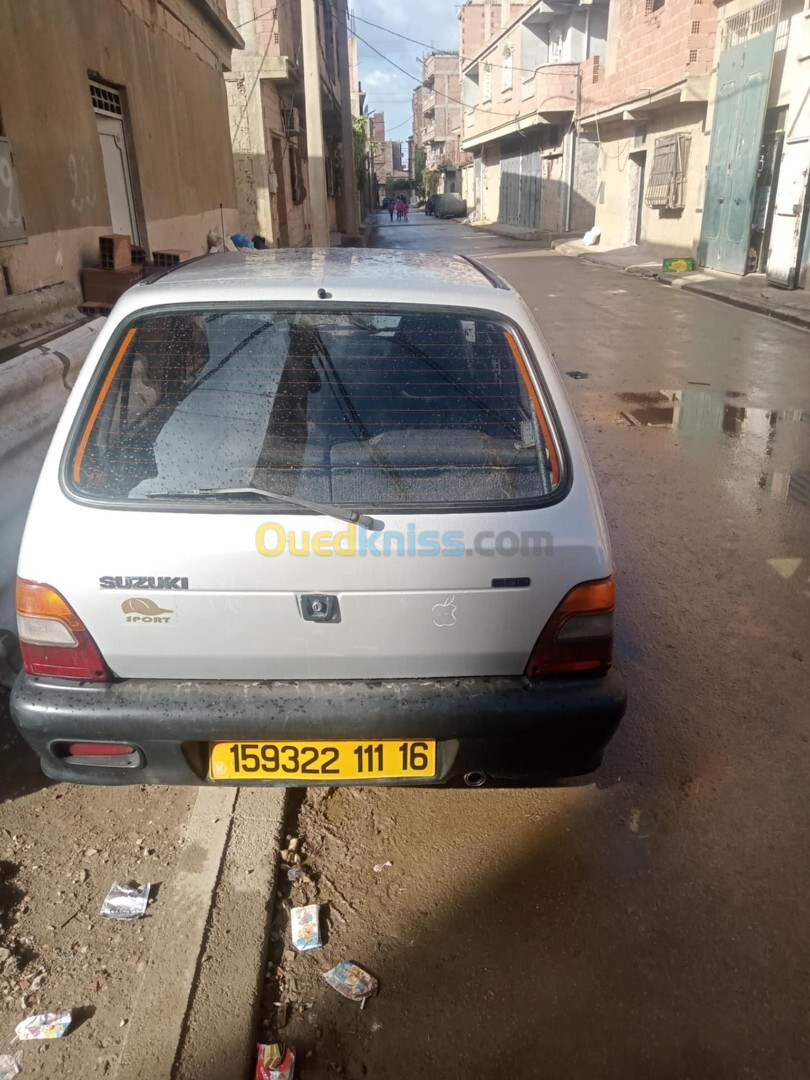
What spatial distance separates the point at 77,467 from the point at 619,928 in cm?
193

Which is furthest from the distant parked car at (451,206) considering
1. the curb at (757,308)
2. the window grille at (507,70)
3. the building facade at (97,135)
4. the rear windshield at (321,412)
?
the rear windshield at (321,412)

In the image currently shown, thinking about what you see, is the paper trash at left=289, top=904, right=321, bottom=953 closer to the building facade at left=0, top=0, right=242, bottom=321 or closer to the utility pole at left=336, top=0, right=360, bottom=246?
the building facade at left=0, top=0, right=242, bottom=321

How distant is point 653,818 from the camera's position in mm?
2629

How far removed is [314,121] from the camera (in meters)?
14.1

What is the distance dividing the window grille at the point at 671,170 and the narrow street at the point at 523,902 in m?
19.1

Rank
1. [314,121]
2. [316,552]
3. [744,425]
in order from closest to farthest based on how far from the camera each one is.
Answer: [316,552], [744,425], [314,121]

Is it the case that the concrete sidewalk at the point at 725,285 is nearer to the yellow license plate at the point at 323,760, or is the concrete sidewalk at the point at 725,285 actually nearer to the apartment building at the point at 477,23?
the yellow license plate at the point at 323,760

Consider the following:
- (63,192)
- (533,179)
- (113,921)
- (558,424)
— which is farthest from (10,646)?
(533,179)

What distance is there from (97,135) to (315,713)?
7.43m

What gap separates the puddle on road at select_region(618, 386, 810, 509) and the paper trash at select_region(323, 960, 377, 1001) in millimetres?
4336

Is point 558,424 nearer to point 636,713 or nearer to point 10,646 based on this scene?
point 636,713

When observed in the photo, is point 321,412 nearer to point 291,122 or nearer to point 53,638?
point 53,638

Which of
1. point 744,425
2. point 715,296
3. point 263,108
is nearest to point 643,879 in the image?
point 744,425

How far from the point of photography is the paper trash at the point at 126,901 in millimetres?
2248
